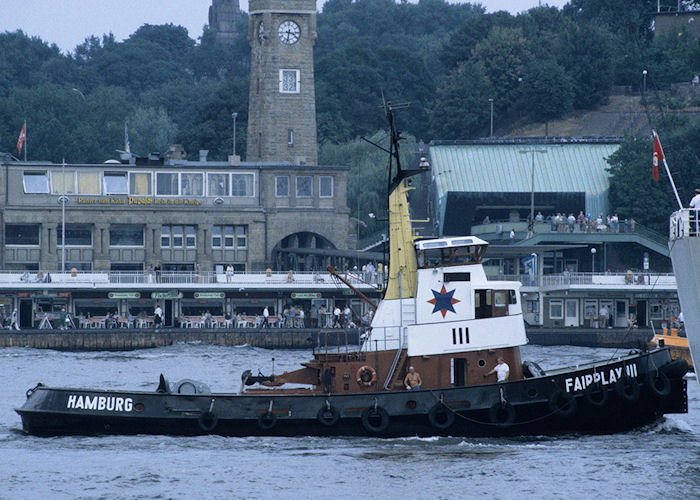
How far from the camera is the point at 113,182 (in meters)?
94.4

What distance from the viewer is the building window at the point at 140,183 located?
9462 centimetres

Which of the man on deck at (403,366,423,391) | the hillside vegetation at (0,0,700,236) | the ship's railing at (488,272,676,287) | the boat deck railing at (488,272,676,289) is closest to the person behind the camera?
the man on deck at (403,366,423,391)

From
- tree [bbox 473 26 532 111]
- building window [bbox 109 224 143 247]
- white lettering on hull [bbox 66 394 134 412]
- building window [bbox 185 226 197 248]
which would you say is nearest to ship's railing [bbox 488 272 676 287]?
building window [bbox 185 226 197 248]

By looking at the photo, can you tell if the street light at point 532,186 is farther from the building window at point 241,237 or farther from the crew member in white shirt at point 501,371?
the crew member in white shirt at point 501,371

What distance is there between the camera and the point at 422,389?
131ft

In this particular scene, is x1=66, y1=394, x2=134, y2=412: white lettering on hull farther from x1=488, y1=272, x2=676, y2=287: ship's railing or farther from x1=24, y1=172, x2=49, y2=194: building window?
x1=24, y1=172, x2=49, y2=194: building window

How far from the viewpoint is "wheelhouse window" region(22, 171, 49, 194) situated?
9269cm

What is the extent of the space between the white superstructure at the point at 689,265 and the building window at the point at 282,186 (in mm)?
58040

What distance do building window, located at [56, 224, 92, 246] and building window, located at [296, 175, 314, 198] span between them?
48.4ft

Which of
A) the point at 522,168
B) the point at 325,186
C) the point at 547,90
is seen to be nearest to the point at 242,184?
the point at 325,186

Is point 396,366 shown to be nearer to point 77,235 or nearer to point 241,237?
point 241,237

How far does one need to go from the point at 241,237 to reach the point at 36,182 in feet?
46.8

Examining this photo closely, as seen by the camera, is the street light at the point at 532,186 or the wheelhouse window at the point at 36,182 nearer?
the wheelhouse window at the point at 36,182

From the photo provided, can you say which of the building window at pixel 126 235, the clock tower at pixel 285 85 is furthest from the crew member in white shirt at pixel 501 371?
the clock tower at pixel 285 85
